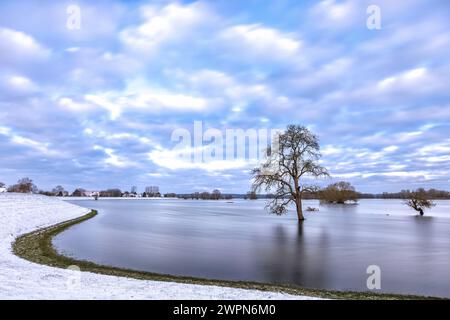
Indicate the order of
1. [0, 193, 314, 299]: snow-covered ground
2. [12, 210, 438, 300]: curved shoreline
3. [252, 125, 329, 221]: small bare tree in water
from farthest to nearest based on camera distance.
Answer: [252, 125, 329, 221]: small bare tree in water, [12, 210, 438, 300]: curved shoreline, [0, 193, 314, 299]: snow-covered ground

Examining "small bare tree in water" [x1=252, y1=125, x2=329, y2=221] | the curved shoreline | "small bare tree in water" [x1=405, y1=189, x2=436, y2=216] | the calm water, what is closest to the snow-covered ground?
the curved shoreline

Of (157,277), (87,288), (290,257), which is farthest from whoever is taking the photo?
(290,257)

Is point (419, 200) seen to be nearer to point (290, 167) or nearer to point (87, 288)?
point (290, 167)

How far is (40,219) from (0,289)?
28266 mm

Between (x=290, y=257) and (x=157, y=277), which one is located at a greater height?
(x=157, y=277)

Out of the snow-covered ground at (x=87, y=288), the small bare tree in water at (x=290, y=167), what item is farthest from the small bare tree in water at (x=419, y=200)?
the snow-covered ground at (x=87, y=288)

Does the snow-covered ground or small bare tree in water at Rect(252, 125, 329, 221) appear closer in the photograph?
the snow-covered ground

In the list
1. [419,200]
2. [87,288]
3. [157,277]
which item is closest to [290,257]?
[157,277]

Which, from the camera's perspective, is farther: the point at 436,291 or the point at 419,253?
the point at 419,253

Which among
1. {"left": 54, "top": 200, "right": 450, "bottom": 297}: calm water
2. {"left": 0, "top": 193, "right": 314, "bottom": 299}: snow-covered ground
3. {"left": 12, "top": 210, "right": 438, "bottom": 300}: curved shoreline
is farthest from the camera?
{"left": 54, "top": 200, "right": 450, "bottom": 297}: calm water

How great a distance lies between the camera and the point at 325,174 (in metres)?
→ 38.7

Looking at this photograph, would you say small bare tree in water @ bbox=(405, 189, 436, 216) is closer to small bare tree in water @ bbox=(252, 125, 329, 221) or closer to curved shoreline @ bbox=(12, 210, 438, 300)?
small bare tree in water @ bbox=(252, 125, 329, 221)
